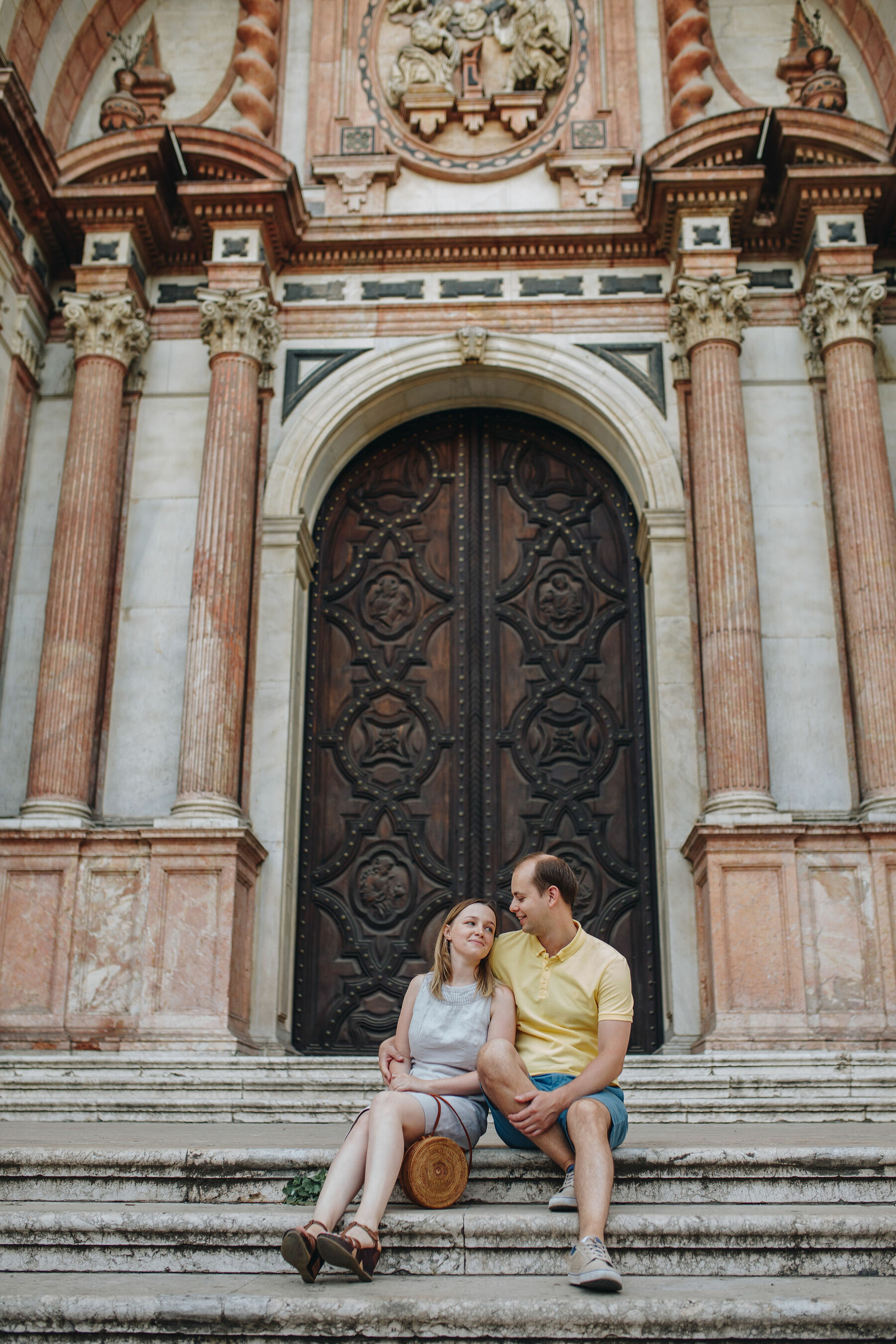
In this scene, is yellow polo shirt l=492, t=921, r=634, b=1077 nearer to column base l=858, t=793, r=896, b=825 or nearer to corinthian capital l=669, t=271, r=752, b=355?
column base l=858, t=793, r=896, b=825

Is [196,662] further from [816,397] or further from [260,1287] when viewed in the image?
[260,1287]

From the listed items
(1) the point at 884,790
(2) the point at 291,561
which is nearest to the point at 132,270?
(2) the point at 291,561

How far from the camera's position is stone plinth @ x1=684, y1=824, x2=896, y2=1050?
28.6ft

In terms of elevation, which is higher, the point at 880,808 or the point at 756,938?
the point at 880,808

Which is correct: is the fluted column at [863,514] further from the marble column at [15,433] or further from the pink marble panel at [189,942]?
the marble column at [15,433]

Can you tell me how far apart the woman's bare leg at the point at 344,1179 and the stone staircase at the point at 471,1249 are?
0.19 m

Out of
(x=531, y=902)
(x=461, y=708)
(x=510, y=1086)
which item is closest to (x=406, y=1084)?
(x=510, y=1086)

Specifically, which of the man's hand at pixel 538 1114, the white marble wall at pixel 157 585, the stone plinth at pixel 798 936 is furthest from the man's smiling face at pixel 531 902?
the white marble wall at pixel 157 585

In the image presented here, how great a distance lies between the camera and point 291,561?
10.8 meters

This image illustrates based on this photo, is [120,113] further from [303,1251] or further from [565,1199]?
[303,1251]

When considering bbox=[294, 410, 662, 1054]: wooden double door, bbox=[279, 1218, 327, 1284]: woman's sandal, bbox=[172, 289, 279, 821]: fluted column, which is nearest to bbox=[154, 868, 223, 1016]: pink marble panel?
bbox=[172, 289, 279, 821]: fluted column

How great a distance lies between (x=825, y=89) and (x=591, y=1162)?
989cm

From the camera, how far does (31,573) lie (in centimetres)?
1087

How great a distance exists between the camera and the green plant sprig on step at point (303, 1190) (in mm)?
4566
